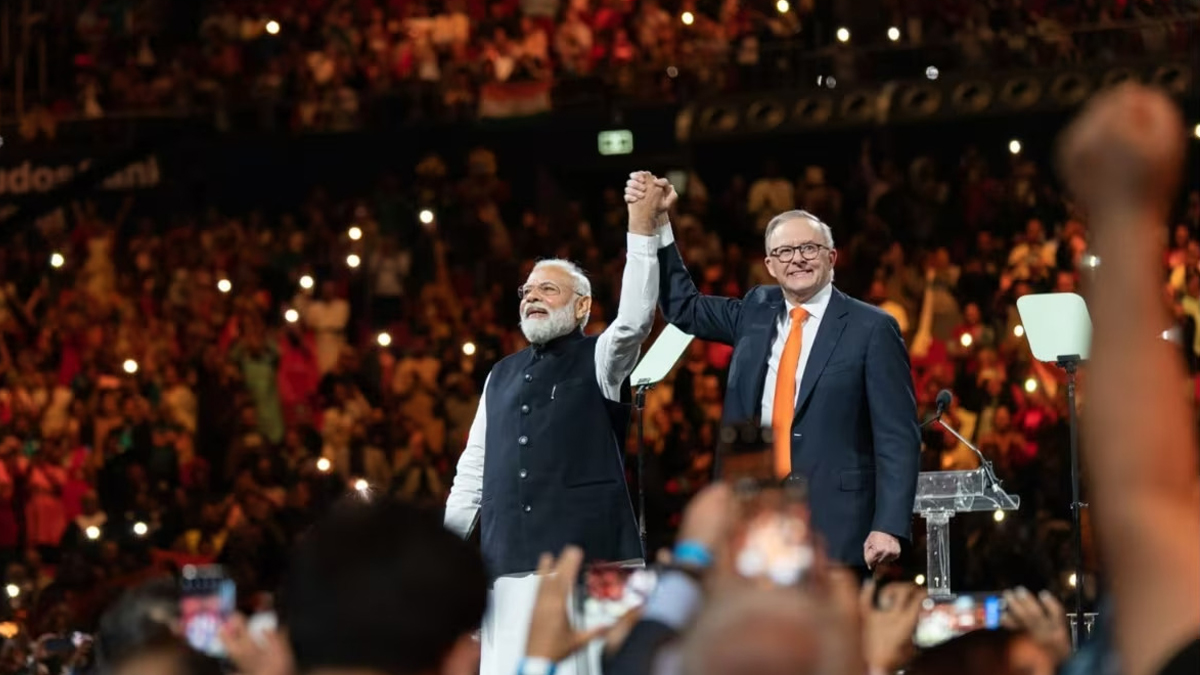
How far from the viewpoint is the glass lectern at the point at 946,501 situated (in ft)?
25.1

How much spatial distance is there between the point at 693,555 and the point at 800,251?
12.7 feet

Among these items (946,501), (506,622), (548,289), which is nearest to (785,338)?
(548,289)

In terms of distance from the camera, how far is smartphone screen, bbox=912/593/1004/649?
5.67m

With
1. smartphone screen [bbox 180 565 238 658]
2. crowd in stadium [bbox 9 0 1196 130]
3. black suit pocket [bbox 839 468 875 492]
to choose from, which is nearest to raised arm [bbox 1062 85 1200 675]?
smartphone screen [bbox 180 565 238 658]

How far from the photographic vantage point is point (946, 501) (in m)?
7.72

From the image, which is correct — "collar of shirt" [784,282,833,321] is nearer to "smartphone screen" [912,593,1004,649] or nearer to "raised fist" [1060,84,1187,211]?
"smartphone screen" [912,593,1004,649]

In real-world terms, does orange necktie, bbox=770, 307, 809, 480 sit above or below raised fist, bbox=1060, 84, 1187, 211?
below

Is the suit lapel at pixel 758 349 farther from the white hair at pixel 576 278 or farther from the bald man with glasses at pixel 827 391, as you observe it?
the white hair at pixel 576 278

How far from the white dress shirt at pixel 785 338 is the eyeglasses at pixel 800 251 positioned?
4.2 inches

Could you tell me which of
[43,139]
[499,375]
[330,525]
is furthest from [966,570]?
[43,139]

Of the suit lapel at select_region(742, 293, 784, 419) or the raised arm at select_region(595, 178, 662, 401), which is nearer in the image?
the suit lapel at select_region(742, 293, 784, 419)

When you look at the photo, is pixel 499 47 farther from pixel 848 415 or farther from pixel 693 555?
pixel 693 555

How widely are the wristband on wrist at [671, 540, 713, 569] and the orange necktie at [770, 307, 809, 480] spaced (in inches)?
137

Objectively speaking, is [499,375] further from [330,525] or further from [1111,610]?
[1111,610]
